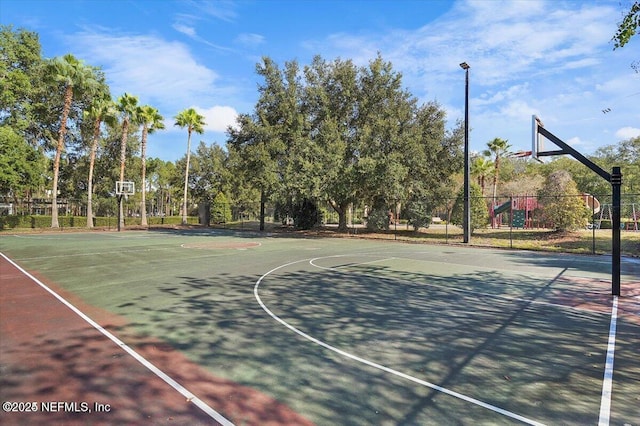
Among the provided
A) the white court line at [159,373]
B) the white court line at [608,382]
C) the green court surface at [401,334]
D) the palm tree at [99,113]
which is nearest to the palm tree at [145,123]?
the palm tree at [99,113]

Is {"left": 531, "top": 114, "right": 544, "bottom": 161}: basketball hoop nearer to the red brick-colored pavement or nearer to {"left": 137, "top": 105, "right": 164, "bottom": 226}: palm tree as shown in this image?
the red brick-colored pavement

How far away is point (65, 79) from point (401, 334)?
35157 millimetres

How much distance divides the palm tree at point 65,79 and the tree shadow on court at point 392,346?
2867 centimetres

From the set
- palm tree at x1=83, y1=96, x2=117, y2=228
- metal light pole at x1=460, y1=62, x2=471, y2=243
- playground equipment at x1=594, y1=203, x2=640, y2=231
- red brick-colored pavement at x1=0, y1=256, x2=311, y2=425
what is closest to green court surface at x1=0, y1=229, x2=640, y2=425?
red brick-colored pavement at x1=0, y1=256, x2=311, y2=425

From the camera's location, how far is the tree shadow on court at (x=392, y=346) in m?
3.60

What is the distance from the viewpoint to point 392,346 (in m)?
5.14

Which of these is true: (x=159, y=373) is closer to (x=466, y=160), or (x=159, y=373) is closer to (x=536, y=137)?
(x=536, y=137)

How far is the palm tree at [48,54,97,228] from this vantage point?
2983cm

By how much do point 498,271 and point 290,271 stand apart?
21.8 feet

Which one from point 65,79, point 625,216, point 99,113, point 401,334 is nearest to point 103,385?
point 401,334

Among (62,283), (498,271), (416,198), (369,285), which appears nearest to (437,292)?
(369,285)

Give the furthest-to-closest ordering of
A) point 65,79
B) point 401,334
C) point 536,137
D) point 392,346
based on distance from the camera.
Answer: point 65,79, point 536,137, point 401,334, point 392,346

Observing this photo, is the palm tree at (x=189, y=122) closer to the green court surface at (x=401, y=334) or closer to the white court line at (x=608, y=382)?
the green court surface at (x=401, y=334)

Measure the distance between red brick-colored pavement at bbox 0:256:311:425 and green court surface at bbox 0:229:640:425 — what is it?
257 millimetres
